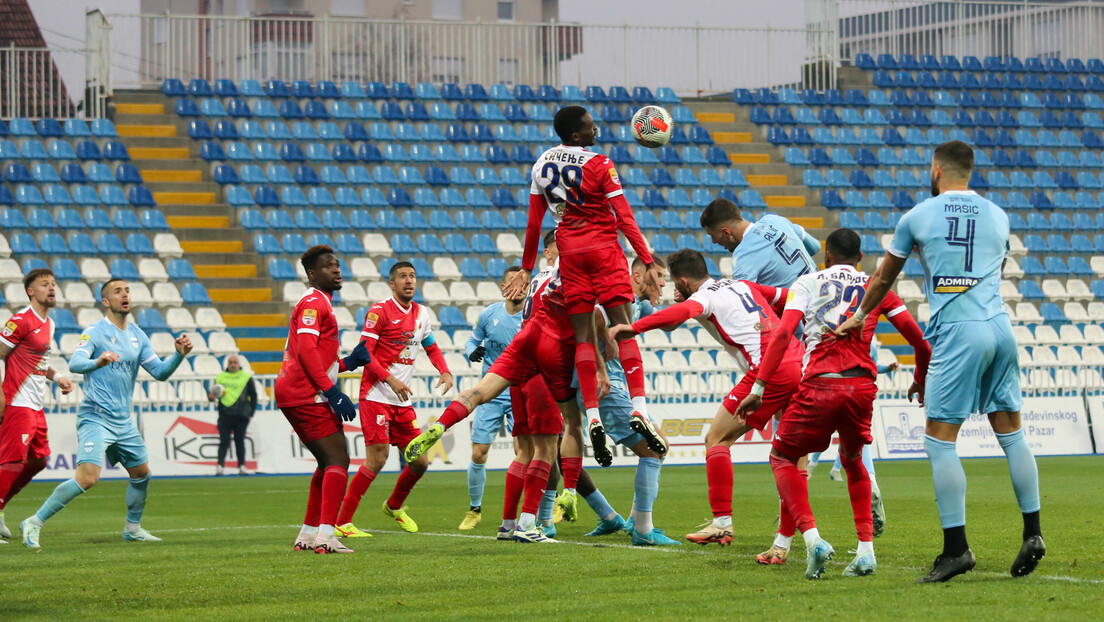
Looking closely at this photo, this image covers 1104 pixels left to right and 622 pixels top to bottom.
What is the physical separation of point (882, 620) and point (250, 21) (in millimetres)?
28567

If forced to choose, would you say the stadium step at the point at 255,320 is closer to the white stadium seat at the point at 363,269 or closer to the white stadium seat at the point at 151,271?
the white stadium seat at the point at 151,271

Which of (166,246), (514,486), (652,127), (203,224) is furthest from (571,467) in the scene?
(203,224)

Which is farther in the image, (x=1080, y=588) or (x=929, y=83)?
(x=929, y=83)

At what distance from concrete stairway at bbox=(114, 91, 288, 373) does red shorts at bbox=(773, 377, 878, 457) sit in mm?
18523

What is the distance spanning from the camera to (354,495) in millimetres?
11227

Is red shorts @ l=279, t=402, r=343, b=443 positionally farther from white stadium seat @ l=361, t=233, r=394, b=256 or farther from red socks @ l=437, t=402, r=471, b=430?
white stadium seat @ l=361, t=233, r=394, b=256

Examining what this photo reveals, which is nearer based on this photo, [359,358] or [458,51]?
[359,358]

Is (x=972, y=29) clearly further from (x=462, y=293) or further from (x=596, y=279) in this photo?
(x=596, y=279)

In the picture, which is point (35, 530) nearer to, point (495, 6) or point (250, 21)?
point (250, 21)

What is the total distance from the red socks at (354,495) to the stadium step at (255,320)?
1537 cm

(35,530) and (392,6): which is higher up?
(392,6)

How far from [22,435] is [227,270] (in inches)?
626

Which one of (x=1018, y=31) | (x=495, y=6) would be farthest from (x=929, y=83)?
(x=495, y=6)

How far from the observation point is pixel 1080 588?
6801 millimetres
